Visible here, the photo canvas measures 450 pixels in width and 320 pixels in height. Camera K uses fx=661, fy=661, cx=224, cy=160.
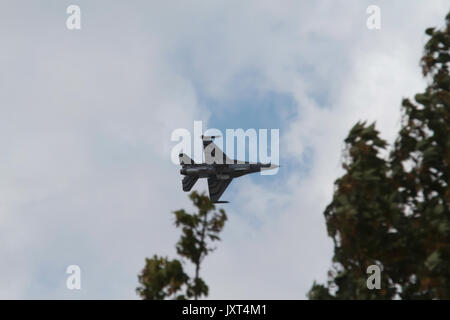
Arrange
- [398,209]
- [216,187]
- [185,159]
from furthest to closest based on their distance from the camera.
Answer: [185,159] → [216,187] → [398,209]

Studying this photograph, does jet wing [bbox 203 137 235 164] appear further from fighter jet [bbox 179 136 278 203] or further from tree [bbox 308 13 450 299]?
tree [bbox 308 13 450 299]

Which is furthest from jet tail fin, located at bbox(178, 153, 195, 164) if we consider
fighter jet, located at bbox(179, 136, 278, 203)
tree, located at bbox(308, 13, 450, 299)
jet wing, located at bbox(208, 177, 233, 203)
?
tree, located at bbox(308, 13, 450, 299)

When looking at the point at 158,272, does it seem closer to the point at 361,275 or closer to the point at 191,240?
the point at 191,240

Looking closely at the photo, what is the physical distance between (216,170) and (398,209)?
33.7 ft

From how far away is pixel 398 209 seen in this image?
84.8 ft

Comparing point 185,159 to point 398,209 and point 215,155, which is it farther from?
point 398,209

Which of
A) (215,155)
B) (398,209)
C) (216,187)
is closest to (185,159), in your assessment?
(215,155)

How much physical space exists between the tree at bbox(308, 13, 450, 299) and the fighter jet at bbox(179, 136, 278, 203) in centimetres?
706

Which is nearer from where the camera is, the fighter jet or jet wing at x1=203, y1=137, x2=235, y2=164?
the fighter jet

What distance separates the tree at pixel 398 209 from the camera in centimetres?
2531

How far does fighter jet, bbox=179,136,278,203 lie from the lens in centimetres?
3281

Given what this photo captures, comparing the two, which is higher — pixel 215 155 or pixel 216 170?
pixel 215 155

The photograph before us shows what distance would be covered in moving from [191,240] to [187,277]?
1898 millimetres
